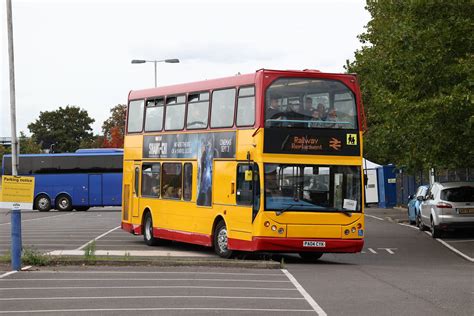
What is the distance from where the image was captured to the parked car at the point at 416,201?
120 ft

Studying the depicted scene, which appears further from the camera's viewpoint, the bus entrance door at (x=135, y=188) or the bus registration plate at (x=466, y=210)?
the bus registration plate at (x=466, y=210)

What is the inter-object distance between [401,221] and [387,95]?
15715 mm

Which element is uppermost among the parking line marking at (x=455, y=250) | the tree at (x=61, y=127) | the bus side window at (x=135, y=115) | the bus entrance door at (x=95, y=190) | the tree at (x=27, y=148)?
the tree at (x=61, y=127)

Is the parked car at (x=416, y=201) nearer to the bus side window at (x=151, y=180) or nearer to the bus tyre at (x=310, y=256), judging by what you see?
the bus side window at (x=151, y=180)

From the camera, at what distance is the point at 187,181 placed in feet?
82.5

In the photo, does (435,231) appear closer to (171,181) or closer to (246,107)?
(171,181)

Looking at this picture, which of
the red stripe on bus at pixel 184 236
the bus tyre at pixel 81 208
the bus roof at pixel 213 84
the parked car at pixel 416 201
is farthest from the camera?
the bus tyre at pixel 81 208

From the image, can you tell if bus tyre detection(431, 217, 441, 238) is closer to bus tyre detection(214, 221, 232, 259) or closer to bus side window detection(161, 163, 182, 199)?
bus side window detection(161, 163, 182, 199)

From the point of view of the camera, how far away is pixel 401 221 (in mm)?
43656

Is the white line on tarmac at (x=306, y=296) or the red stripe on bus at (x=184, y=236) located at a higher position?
the red stripe on bus at (x=184, y=236)

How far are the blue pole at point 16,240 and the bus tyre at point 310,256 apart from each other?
7.30m

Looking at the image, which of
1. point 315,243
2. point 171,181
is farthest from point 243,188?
point 171,181

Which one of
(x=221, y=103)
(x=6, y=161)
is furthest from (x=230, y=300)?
(x=6, y=161)

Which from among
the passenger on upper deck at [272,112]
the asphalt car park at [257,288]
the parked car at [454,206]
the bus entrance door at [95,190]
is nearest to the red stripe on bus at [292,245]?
the asphalt car park at [257,288]
